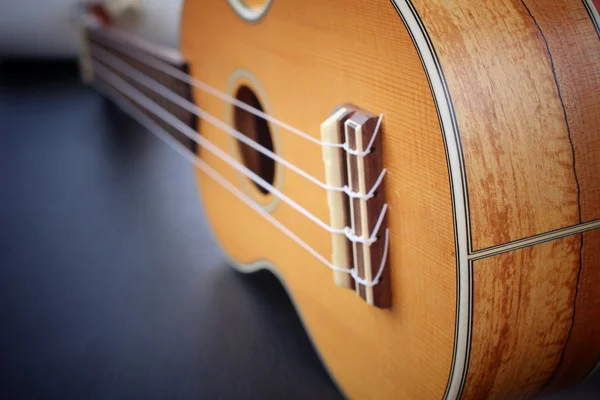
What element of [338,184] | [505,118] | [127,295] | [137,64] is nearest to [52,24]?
[137,64]

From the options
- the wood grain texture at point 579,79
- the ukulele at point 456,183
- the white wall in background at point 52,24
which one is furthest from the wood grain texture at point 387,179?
the white wall in background at point 52,24

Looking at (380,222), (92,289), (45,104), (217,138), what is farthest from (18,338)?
(45,104)

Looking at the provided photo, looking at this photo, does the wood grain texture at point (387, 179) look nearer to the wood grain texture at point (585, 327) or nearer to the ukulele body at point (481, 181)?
the ukulele body at point (481, 181)

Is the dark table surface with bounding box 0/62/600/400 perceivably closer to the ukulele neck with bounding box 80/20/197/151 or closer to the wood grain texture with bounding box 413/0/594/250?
the ukulele neck with bounding box 80/20/197/151

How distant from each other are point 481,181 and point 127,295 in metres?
0.73

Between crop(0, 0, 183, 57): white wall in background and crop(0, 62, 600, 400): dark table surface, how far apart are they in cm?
60

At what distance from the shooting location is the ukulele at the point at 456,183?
49cm

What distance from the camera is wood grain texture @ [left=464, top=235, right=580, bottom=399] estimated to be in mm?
503

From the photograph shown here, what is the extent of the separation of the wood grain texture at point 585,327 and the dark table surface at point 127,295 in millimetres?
202

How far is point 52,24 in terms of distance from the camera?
215cm

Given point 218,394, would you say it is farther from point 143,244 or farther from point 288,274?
point 143,244

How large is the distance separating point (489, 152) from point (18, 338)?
77cm

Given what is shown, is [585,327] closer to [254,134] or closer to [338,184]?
[338,184]

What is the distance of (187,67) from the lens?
3.36 ft
